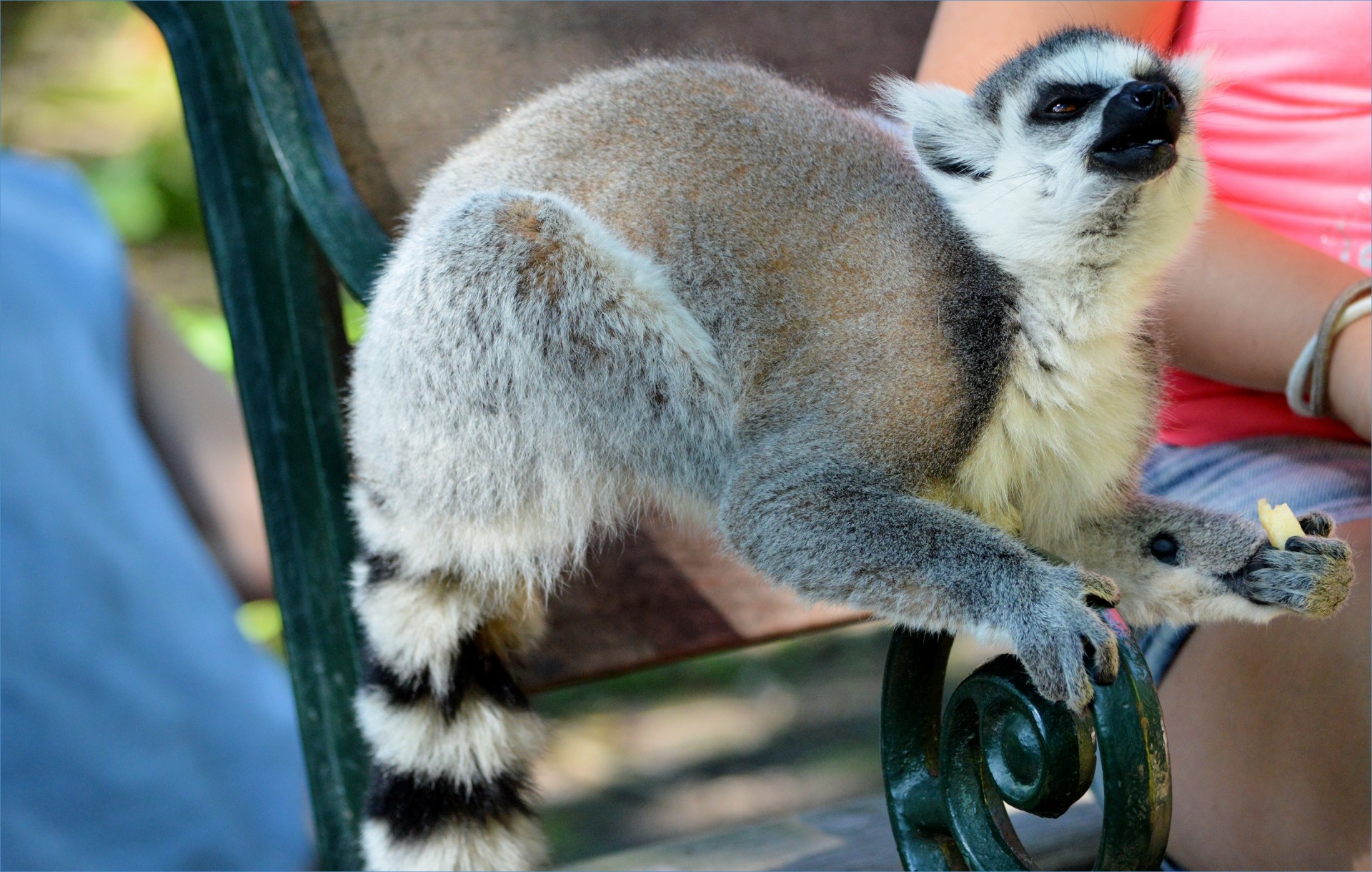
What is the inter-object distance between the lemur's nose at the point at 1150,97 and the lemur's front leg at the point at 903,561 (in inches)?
17.5

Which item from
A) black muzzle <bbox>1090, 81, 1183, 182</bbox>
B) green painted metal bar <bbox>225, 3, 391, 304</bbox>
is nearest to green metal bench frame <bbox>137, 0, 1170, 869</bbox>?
green painted metal bar <bbox>225, 3, 391, 304</bbox>

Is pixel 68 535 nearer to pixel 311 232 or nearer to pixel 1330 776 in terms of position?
pixel 311 232

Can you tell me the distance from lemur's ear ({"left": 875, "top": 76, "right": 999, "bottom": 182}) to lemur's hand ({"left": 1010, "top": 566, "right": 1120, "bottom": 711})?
0.52 metres

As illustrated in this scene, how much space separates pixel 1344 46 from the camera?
1.53 m

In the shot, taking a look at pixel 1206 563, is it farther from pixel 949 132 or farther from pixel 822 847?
pixel 822 847

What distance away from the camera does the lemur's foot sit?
1110mm

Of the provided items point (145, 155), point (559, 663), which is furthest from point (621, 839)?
point (145, 155)

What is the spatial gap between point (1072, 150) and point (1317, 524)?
0.48 meters

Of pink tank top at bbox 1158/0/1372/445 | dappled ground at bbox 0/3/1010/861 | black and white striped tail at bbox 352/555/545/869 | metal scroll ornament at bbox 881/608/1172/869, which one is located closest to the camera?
metal scroll ornament at bbox 881/608/1172/869

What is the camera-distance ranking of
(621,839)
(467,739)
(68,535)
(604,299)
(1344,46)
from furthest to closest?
(621,839) → (68,535) → (1344,46) → (467,739) → (604,299)

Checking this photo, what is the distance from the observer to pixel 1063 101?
1.21m

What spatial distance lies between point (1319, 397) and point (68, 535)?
6.27ft

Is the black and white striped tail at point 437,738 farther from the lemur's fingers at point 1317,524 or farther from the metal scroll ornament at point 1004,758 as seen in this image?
the lemur's fingers at point 1317,524

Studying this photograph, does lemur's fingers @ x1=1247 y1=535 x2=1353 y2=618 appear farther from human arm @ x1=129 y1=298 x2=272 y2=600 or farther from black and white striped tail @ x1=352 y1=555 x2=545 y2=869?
A: human arm @ x1=129 y1=298 x2=272 y2=600
